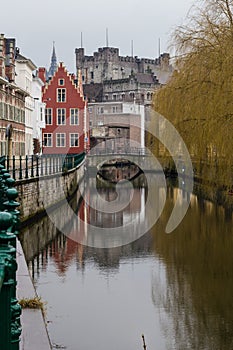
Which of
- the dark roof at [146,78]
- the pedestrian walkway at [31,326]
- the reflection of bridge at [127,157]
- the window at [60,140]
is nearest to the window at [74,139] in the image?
the window at [60,140]

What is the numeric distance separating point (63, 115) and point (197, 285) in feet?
121

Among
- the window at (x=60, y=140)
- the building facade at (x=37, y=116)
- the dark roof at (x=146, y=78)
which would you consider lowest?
the window at (x=60, y=140)

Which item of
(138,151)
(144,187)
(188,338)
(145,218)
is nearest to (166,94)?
(145,218)

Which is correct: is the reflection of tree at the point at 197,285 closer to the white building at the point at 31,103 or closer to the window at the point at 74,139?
the white building at the point at 31,103

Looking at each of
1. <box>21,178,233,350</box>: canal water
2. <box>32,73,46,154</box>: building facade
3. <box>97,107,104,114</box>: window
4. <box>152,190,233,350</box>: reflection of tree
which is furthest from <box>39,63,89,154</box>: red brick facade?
<box>21,178,233,350</box>: canal water

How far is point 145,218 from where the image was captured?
2423cm

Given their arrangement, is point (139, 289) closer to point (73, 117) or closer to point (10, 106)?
point (10, 106)

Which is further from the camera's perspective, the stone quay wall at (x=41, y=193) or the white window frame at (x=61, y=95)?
the white window frame at (x=61, y=95)

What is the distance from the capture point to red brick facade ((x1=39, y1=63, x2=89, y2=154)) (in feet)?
156

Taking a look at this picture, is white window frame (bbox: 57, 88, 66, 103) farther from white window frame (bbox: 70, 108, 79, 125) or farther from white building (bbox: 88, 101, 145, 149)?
white building (bbox: 88, 101, 145, 149)

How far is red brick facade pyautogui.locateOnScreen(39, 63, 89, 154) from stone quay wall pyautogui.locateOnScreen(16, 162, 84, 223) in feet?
58.3

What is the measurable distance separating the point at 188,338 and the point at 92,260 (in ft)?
20.4

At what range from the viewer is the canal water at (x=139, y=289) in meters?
9.35

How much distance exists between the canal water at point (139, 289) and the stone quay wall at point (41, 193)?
79 centimetres
